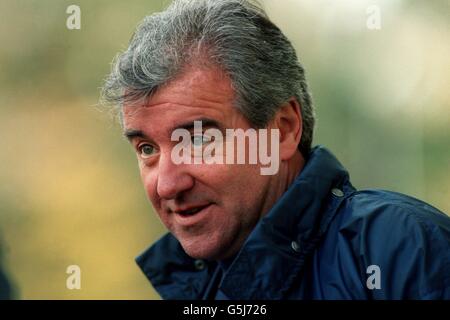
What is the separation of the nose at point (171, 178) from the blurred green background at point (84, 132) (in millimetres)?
1100

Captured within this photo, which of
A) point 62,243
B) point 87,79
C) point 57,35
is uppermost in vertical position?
point 57,35

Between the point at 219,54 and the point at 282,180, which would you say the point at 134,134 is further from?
the point at 282,180

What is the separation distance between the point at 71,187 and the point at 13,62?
2.19ft

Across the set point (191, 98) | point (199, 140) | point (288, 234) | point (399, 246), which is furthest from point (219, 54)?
point (399, 246)

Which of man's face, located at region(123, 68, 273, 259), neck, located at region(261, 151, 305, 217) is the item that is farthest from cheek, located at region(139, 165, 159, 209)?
neck, located at region(261, 151, 305, 217)

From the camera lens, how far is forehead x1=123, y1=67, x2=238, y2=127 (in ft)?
6.72

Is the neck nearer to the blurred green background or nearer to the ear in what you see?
the ear

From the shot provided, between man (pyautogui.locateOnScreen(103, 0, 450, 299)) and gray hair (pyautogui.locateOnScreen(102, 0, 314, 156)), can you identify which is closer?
man (pyautogui.locateOnScreen(103, 0, 450, 299))

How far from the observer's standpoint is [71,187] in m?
3.31

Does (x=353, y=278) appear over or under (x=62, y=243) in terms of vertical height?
over

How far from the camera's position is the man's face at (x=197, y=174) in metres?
2.05

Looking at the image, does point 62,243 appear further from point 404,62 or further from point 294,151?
point 404,62

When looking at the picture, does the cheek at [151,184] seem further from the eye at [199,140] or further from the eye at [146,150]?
the eye at [199,140]

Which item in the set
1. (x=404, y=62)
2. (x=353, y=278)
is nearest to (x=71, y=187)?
(x=404, y=62)
